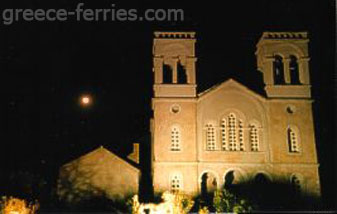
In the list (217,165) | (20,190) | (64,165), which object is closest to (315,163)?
(217,165)

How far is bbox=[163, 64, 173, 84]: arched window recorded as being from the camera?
135ft

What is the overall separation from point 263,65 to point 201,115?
20.9 ft

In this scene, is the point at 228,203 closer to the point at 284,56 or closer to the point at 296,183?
the point at 296,183

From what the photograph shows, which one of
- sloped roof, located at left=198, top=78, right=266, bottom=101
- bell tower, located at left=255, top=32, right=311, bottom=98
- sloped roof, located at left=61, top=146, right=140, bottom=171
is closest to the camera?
sloped roof, located at left=61, top=146, right=140, bottom=171

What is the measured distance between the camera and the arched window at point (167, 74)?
41188 millimetres

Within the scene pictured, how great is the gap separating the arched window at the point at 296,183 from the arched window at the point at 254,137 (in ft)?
11.0

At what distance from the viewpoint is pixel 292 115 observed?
39875 millimetres

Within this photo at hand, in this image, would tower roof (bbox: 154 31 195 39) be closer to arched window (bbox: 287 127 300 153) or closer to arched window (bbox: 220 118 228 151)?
arched window (bbox: 220 118 228 151)

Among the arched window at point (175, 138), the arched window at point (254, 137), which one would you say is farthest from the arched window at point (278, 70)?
the arched window at point (175, 138)

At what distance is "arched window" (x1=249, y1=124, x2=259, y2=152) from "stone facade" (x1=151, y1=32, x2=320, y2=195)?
5 centimetres

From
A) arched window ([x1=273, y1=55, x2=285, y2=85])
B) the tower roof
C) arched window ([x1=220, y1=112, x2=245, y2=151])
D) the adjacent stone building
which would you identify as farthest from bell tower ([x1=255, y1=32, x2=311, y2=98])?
the adjacent stone building

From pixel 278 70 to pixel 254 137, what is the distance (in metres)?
5.90

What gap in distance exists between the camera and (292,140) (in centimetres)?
3956

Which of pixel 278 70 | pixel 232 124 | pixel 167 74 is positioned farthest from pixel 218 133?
pixel 278 70
